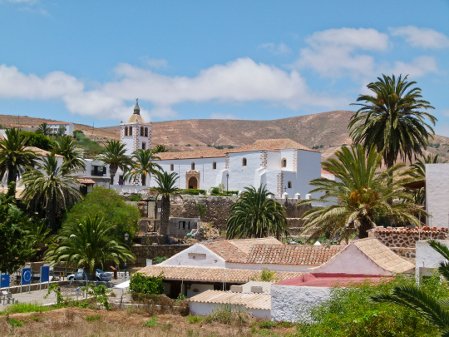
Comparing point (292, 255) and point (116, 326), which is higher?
point (292, 255)

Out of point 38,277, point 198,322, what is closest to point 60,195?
point 38,277

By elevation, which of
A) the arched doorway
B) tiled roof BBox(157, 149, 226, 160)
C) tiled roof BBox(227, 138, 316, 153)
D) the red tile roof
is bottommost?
the red tile roof

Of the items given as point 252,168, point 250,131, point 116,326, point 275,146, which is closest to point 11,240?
point 116,326

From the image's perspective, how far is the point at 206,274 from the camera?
2922cm

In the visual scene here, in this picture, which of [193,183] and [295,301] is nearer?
[295,301]

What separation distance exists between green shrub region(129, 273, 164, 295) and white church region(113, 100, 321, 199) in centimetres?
3699

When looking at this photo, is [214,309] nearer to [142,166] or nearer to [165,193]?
[165,193]

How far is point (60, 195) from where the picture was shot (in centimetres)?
4712

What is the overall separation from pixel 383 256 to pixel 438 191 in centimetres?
530

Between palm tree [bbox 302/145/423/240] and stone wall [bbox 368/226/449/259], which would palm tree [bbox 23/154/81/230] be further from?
stone wall [bbox 368/226/449/259]

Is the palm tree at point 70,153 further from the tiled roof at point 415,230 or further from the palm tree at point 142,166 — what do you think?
the tiled roof at point 415,230

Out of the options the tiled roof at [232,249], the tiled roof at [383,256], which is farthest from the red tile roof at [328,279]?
the tiled roof at [232,249]

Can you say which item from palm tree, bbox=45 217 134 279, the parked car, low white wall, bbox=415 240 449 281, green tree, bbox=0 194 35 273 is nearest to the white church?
the parked car

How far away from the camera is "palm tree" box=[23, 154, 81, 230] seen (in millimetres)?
A: 46562
